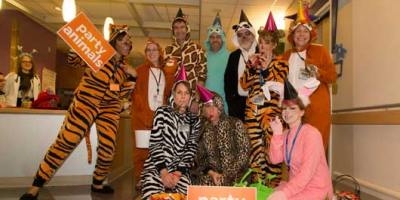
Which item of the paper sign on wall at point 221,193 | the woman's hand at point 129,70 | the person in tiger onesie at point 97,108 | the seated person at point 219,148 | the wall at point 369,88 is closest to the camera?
the paper sign on wall at point 221,193

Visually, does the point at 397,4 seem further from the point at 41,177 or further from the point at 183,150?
the point at 41,177

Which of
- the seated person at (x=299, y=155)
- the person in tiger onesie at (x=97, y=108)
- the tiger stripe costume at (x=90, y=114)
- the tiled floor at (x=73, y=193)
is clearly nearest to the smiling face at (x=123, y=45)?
the person in tiger onesie at (x=97, y=108)

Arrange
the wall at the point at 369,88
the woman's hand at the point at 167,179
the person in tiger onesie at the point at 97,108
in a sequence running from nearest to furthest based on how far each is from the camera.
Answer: the woman's hand at the point at 167,179 → the wall at the point at 369,88 → the person in tiger onesie at the point at 97,108

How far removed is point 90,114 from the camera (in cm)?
347

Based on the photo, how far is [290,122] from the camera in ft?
7.55

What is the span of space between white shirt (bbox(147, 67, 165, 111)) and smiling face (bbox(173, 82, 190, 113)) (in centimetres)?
67

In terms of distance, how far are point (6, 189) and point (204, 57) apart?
2505 mm

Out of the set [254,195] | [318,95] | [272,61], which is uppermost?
[272,61]

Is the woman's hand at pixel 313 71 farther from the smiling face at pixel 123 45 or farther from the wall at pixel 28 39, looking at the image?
the wall at pixel 28 39

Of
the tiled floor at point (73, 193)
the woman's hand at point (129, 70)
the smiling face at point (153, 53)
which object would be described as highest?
the smiling face at point (153, 53)

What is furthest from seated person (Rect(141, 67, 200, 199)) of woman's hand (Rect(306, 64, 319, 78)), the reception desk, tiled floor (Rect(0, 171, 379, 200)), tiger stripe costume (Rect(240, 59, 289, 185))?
the reception desk

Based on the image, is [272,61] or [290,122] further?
[272,61]

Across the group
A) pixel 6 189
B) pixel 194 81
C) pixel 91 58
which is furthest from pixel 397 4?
pixel 6 189

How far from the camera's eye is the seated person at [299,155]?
2123 millimetres
